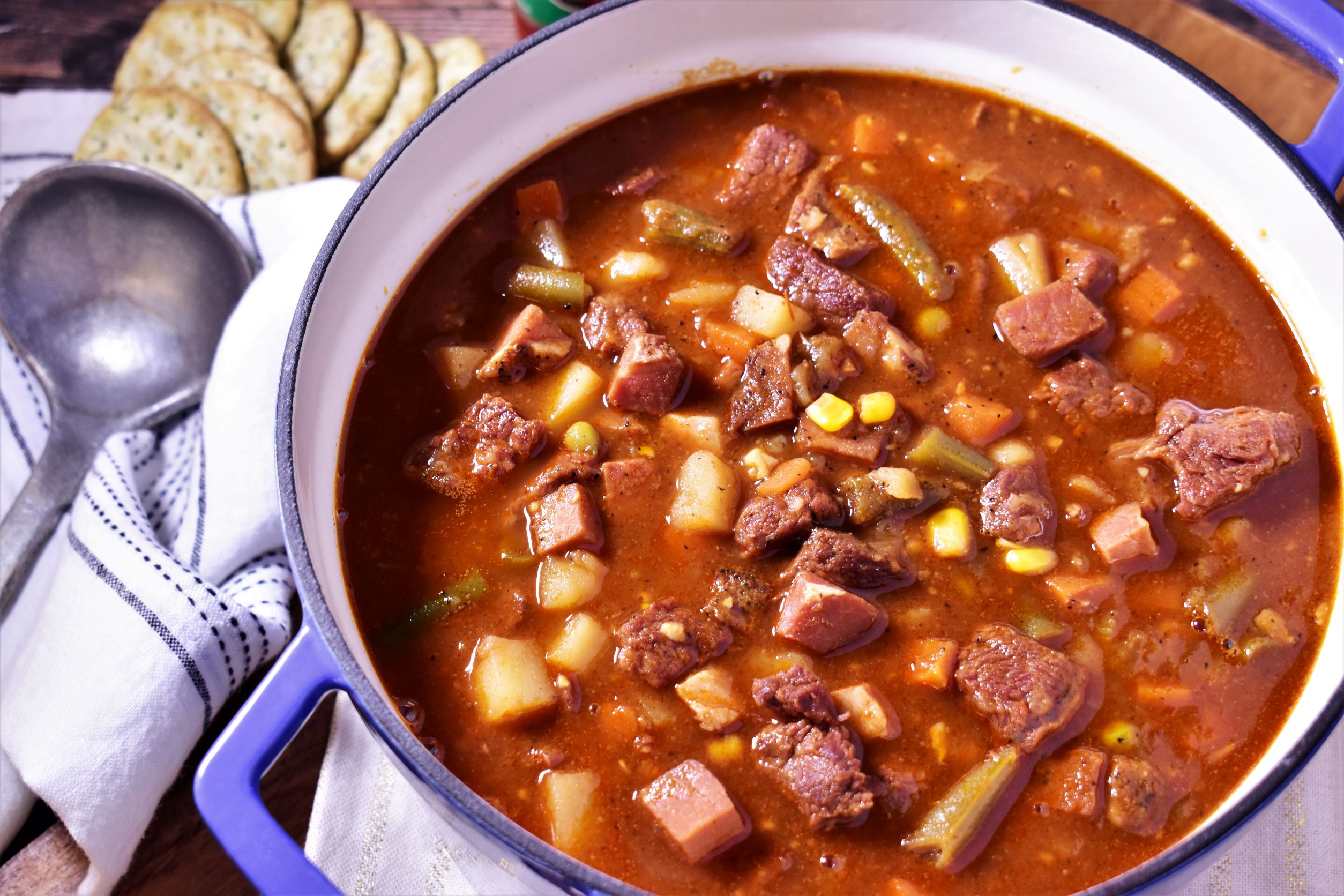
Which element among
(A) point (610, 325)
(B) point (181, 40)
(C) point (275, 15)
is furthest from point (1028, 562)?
(B) point (181, 40)

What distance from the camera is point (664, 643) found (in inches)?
115

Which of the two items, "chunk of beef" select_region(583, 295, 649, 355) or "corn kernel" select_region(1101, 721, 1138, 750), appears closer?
"corn kernel" select_region(1101, 721, 1138, 750)

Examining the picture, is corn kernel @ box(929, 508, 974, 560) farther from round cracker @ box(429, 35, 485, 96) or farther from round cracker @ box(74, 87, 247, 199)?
round cracker @ box(74, 87, 247, 199)

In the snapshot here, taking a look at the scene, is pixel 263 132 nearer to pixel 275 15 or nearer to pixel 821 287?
pixel 275 15

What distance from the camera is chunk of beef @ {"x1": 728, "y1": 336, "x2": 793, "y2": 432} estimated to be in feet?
10.5

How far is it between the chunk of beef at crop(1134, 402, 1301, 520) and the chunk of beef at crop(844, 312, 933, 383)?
0.66 m

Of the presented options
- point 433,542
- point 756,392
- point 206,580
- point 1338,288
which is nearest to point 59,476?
point 206,580

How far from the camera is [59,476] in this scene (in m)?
3.81

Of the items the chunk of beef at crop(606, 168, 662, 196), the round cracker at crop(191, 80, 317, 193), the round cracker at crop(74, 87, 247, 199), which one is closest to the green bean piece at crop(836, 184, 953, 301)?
the chunk of beef at crop(606, 168, 662, 196)

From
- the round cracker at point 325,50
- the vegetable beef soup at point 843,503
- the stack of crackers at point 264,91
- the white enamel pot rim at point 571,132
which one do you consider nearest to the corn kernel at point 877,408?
the vegetable beef soup at point 843,503

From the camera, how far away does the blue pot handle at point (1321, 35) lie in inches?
119

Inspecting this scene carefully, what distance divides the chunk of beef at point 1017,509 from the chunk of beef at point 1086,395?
0.24 meters

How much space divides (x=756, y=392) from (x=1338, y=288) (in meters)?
1.73

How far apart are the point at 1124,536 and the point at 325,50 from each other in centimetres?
357
